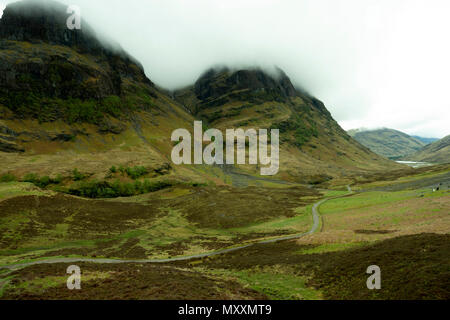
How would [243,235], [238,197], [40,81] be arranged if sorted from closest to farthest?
[243,235] → [238,197] → [40,81]

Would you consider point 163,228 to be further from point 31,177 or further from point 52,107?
point 52,107

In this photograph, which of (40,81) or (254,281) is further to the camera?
(40,81)

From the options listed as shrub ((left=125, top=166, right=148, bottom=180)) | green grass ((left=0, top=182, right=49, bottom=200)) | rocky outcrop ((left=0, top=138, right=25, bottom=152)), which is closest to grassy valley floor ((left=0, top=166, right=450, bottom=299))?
green grass ((left=0, top=182, right=49, bottom=200))

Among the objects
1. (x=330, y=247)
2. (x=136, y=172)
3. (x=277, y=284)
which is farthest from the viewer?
(x=136, y=172)

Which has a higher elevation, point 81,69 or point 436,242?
point 81,69

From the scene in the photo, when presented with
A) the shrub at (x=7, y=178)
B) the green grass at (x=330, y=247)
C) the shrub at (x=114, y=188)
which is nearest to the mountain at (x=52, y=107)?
the shrub at (x=7, y=178)

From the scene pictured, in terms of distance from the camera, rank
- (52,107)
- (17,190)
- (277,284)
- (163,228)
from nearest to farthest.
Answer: (277,284), (17,190), (163,228), (52,107)

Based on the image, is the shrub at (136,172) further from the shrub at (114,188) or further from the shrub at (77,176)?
the shrub at (77,176)

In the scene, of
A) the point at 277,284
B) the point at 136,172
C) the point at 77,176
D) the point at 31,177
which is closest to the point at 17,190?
the point at 31,177

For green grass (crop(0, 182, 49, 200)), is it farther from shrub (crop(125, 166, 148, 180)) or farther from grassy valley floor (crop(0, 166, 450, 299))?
shrub (crop(125, 166, 148, 180))

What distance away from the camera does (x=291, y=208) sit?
77188 mm
